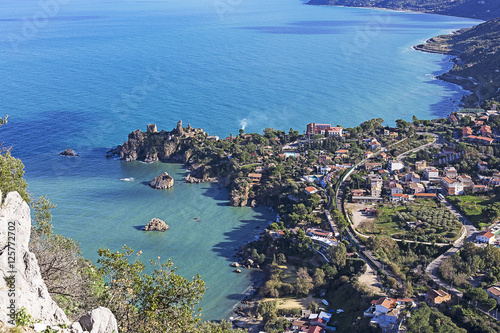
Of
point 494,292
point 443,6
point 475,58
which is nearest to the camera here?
point 494,292

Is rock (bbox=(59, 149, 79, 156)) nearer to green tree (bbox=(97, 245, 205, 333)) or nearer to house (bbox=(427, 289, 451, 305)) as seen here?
house (bbox=(427, 289, 451, 305))

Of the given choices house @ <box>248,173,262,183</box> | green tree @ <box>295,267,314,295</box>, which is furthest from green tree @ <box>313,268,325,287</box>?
house @ <box>248,173,262,183</box>

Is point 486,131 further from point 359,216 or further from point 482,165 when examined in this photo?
point 359,216

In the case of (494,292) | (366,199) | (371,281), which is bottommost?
(371,281)

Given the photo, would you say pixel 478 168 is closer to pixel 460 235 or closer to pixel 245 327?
pixel 460 235

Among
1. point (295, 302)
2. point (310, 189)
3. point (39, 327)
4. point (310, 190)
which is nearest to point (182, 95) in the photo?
point (310, 189)
